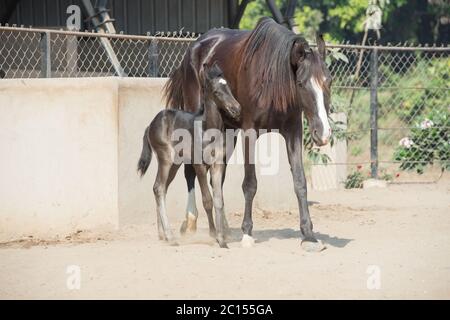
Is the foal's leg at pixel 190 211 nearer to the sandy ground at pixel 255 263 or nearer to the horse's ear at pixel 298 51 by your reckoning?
the sandy ground at pixel 255 263

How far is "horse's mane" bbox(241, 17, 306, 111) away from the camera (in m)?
7.83

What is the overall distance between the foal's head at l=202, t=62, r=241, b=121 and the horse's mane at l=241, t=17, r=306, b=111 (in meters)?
0.32

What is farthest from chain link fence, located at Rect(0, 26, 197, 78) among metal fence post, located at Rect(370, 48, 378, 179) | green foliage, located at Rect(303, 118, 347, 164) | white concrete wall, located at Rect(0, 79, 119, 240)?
metal fence post, located at Rect(370, 48, 378, 179)

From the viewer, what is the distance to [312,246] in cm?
773

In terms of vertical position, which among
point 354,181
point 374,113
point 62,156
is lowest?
point 354,181

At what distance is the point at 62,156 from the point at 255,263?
2648mm

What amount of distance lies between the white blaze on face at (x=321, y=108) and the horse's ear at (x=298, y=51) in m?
0.22

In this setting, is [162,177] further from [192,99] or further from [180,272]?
[180,272]

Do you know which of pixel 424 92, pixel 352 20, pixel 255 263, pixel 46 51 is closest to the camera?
pixel 255 263

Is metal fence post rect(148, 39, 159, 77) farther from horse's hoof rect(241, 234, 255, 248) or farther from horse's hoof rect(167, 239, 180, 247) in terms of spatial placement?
horse's hoof rect(241, 234, 255, 248)

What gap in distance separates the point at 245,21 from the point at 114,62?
21.0 metres

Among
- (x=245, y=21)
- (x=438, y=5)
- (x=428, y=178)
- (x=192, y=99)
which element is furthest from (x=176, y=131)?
(x=245, y=21)

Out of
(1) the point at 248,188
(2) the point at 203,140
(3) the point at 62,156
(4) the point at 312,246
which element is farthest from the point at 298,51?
(3) the point at 62,156

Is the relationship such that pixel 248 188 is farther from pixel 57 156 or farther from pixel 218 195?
pixel 57 156
